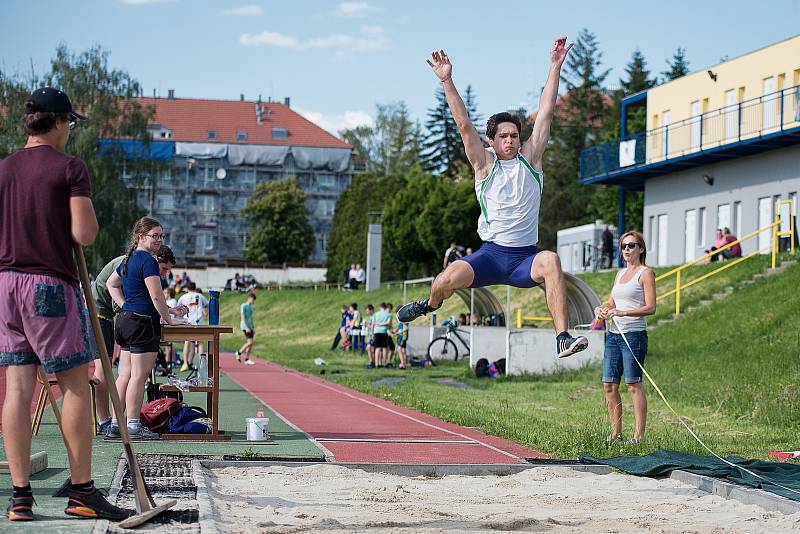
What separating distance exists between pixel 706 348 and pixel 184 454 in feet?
49.0

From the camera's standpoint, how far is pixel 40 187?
21.2 feet

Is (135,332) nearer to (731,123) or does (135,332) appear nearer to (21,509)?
(21,509)

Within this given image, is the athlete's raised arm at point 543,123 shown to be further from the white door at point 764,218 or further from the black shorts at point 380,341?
the white door at point 764,218

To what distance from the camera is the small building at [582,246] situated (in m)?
51.4

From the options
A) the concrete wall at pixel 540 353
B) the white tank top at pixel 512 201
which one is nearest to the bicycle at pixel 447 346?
the concrete wall at pixel 540 353

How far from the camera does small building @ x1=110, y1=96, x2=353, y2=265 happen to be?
4594 inches

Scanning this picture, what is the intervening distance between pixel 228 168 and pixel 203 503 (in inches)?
4403

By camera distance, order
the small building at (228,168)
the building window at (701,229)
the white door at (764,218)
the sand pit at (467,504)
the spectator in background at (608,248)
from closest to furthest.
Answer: the sand pit at (467,504) < the white door at (764,218) < the building window at (701,229) < the spectator in background at (608,248) < the small building at (228,168)

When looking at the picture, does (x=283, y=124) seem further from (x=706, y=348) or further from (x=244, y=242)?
(x=706, y=348)

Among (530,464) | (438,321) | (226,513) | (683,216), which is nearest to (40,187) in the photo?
(226,513)

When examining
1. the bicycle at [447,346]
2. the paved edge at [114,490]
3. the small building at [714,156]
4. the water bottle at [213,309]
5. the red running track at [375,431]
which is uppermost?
the small building at [714,156]

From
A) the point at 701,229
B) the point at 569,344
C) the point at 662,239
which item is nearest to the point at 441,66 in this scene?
the point at 569,344

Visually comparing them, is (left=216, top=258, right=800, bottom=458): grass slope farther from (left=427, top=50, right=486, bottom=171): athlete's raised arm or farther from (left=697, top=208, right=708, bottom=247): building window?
(left=697, top=208, right=708, bottom=247): building window

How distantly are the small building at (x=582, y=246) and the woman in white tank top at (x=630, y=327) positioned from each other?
121 feet
